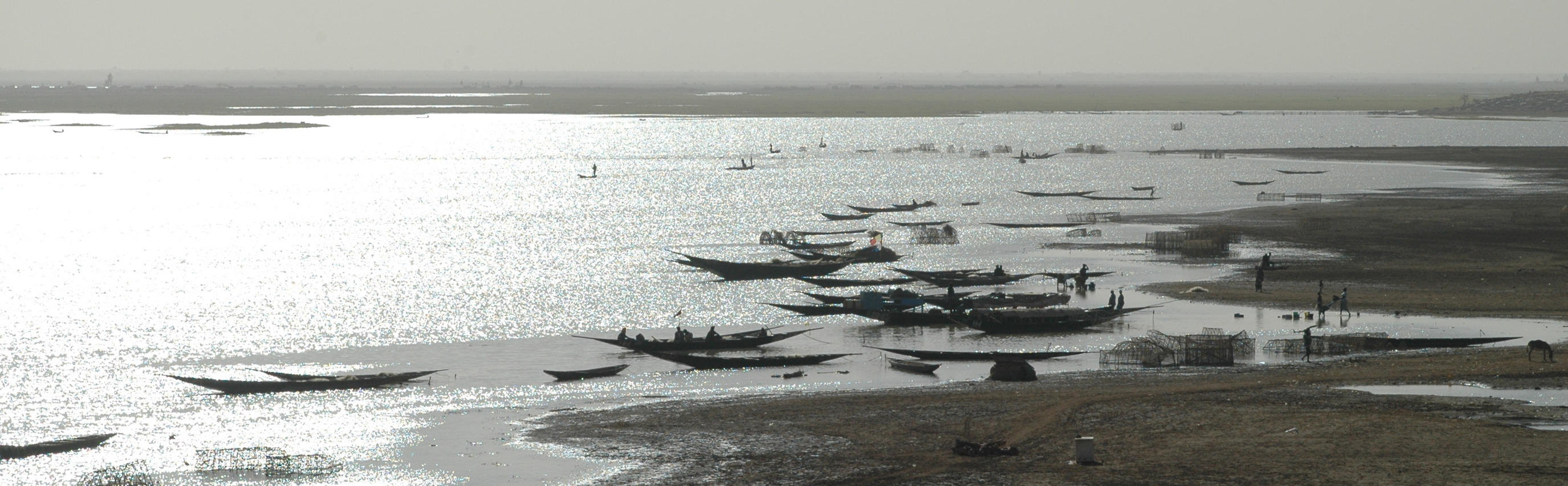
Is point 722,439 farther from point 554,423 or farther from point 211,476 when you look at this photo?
point 211,476

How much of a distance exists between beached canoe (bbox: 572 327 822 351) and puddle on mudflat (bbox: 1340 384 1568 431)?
14746 mm

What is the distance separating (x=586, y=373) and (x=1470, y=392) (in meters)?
18.2

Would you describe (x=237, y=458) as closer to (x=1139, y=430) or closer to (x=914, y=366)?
(x=914, y=366)

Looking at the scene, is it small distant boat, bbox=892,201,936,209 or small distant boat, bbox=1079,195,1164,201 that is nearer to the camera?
small distant boat, bbox=892,201,936,209

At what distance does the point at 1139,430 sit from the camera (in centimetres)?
2556

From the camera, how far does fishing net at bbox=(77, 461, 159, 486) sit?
24266mm

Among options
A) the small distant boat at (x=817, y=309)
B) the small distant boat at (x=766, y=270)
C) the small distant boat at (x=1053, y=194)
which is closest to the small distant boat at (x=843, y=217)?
the small distant boat at (x=1053, y=194)

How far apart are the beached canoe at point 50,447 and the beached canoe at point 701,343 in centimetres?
Answer: 1204

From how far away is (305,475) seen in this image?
24.9 metres

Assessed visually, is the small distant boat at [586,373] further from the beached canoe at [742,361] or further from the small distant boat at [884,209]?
the small distant boat at [884,209]

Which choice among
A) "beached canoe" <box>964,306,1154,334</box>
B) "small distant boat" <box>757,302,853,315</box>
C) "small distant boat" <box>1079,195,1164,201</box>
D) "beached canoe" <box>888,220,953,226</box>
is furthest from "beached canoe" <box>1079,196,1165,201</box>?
"beached canoe" <box>964,306,1154,334</box>

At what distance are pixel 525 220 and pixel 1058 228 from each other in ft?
89.6

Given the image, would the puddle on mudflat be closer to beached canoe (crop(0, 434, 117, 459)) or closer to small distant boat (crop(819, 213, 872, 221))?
beached canoe (crop(0, 434, 117, 459))

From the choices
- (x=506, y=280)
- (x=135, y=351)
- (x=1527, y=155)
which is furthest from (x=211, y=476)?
(x=1527, y=155)
